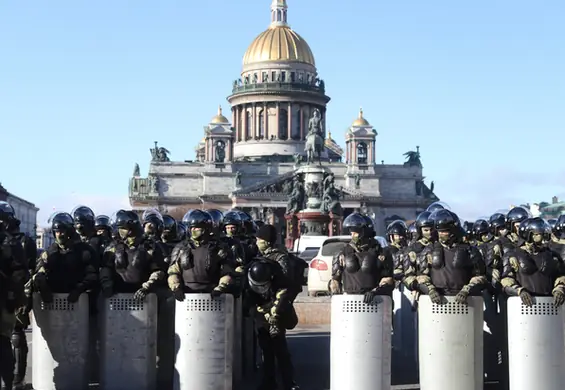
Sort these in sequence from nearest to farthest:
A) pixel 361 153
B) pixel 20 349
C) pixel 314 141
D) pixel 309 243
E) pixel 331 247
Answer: pixel 20 349, pixel 331 247, pixel 309 243, pixel 314 141, pixel 361 153

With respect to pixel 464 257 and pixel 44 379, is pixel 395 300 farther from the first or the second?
pixel 44 379

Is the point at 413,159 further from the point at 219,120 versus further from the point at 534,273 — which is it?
the point at 534,273

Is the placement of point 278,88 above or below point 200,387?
above

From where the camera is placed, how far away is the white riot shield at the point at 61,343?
11.1 meters

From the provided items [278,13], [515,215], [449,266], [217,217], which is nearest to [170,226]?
[217,217]

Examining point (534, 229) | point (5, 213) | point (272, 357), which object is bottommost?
point (272, 357)

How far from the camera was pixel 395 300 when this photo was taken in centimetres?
1595

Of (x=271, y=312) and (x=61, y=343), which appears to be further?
(x=271, y=312)

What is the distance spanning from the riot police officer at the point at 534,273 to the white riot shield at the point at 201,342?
3234mm

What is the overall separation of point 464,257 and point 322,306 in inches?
383

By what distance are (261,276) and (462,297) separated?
7.87ft

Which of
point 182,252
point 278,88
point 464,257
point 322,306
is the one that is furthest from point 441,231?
point 278,88

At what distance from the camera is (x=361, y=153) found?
363 feet

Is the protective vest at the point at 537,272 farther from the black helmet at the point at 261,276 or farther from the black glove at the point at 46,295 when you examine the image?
the black glove at the point at 46,295
